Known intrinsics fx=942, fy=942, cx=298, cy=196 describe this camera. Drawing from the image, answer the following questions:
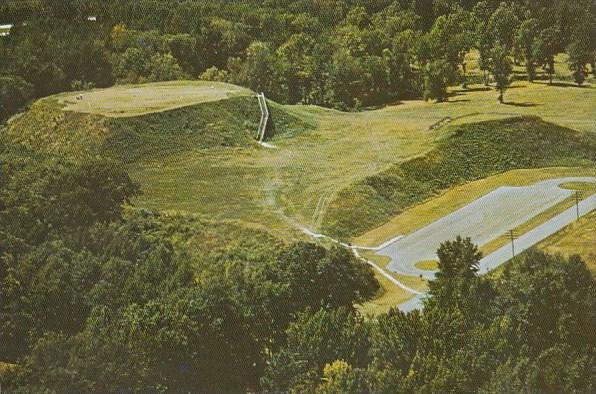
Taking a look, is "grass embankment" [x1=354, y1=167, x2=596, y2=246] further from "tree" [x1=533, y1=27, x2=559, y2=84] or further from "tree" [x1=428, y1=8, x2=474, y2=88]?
"tree" [x1=428, y1=8, x2=474, y2=88]

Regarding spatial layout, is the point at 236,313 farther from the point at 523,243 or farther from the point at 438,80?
the point at 438,80

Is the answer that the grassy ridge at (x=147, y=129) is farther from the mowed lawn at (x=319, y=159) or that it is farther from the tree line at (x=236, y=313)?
the tree line at (x=236, y=313)

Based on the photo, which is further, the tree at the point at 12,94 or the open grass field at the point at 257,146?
the tree at the point at 12,94

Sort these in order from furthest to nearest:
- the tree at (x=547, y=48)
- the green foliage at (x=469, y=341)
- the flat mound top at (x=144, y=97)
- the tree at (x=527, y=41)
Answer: the flat mound top at (x=144, y=97) < the tree at (x=527, y=41) < the tree at (x=547, y=48) < the green foliage at (x=469, y=341)

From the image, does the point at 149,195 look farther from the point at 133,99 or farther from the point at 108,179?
the point at 133,99

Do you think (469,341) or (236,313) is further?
(236,313)

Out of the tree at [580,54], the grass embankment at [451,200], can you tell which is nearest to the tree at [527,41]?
the tree at [580,54]

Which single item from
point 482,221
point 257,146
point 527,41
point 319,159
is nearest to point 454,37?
point 527,41
